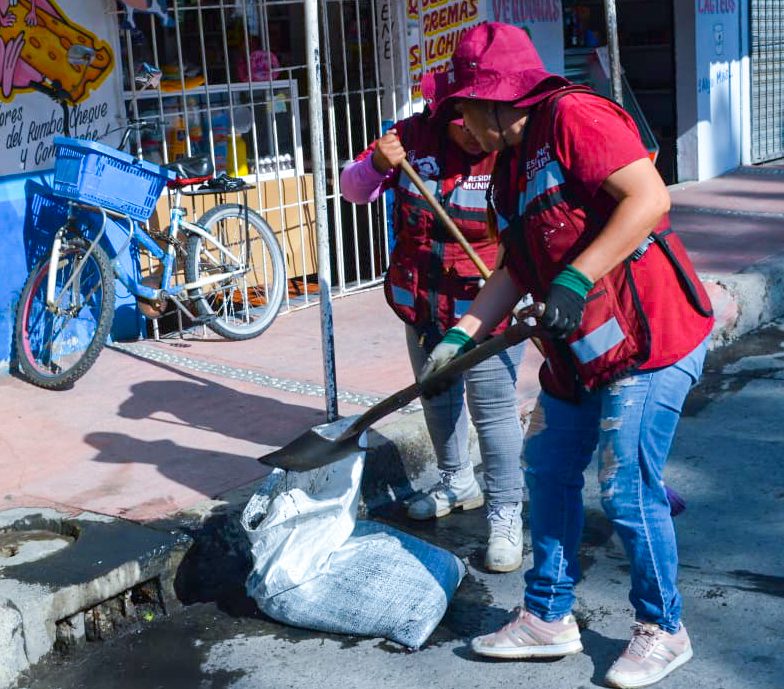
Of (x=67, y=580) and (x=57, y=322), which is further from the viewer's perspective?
(x=57, y=322)

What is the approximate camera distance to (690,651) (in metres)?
3.51

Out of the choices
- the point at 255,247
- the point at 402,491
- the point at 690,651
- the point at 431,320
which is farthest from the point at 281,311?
the point at 690,651

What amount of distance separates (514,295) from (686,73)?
918 cm

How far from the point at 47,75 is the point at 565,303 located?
4.11 m

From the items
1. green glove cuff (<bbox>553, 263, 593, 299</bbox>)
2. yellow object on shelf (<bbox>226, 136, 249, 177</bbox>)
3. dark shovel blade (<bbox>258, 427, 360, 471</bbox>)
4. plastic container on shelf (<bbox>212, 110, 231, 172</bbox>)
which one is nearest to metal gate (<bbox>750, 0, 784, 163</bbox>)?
yellow object on shelf (<bbox>226, 136, 249, 177</bbox>)

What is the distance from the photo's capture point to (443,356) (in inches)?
137

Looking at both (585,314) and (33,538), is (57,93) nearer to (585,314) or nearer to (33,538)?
(33,538)

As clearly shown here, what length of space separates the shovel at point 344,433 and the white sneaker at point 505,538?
64 centimetres

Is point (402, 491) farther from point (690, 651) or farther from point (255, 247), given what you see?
point (255, 247)

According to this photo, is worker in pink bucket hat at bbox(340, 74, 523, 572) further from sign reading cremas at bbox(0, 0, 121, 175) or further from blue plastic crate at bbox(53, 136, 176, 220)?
sign reading cremas at bbox(0, 0, 121, 175)

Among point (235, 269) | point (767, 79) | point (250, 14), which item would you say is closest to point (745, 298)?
point (235, 269)

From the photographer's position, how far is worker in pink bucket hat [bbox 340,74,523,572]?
4.19m

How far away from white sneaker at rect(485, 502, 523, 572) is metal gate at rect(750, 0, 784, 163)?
10.0m

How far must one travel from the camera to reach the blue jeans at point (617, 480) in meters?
3.25
